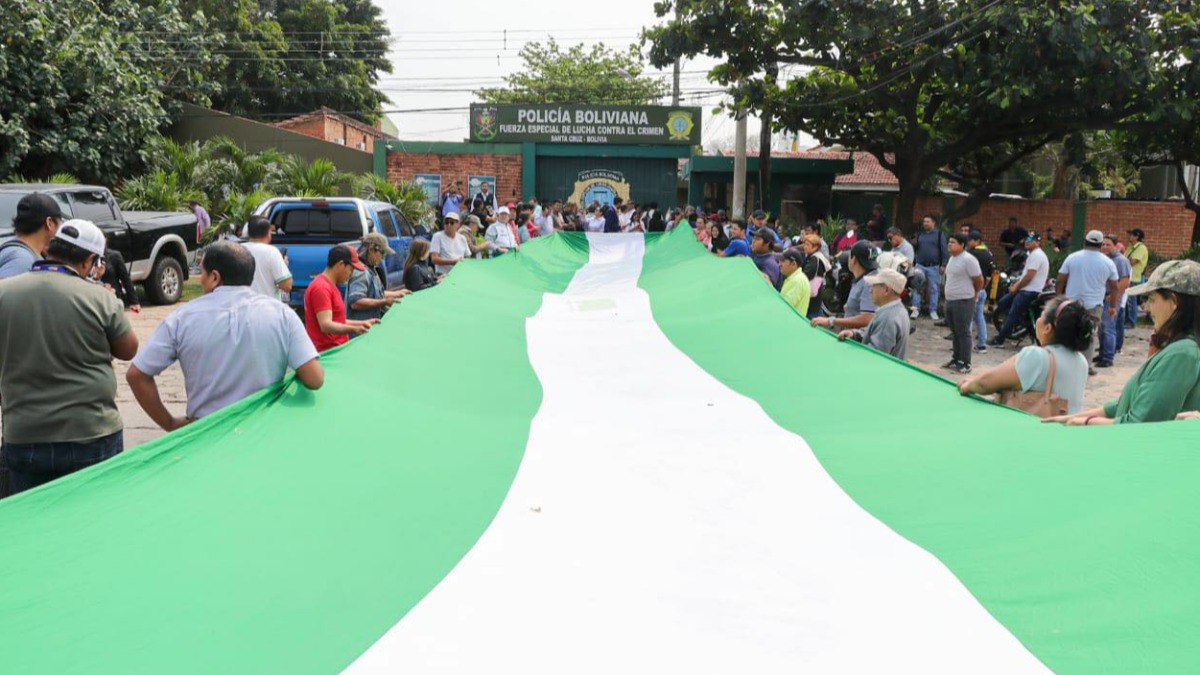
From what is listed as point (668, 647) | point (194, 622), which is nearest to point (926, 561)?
point (668, 647)

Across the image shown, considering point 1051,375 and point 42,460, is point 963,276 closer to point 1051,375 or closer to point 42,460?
point 1051,375

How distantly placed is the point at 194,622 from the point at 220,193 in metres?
20.6

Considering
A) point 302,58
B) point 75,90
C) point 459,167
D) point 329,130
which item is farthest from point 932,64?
point 302,58

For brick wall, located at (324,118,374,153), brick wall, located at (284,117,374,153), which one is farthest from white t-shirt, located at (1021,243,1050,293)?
brick wall, located at (324,118,374,153)

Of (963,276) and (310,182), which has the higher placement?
(310,182)

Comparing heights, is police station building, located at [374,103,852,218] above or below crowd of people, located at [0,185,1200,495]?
above

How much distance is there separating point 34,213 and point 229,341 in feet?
4.29

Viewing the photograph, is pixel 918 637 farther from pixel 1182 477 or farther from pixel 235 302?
pixel 235 302

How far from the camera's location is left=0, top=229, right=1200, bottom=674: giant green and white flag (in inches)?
113

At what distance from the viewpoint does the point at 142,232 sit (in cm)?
1525

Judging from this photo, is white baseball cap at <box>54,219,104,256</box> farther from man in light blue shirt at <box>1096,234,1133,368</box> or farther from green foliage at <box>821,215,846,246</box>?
green foliage at <box>821,215,846,246</box>

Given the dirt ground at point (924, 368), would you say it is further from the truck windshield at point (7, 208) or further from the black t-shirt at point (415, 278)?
the black t-shirt at point (415, 278)

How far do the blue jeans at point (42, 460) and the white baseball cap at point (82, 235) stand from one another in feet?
2.78

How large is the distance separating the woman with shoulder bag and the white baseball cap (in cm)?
426
